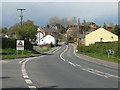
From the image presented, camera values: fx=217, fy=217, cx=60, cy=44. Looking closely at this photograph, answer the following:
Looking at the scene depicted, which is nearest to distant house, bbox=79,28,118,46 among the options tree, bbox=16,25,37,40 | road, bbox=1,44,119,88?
tree, bbox=16,25,37,40

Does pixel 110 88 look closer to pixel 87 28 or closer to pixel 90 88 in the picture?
pixel 90 88

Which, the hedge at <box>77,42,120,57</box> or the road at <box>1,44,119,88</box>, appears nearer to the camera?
the road at <box>1,44,119,88</box>

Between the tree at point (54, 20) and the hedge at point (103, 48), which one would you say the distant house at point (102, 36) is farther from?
the tree at point (54, 20)

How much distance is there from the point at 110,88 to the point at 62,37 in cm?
13697

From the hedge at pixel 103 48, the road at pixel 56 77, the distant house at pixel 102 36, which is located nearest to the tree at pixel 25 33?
the hedge at pixel 103 48

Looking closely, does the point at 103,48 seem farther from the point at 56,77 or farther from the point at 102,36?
the point at 102,36

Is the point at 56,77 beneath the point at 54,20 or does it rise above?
beneath

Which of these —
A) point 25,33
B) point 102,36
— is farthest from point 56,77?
point 102,36

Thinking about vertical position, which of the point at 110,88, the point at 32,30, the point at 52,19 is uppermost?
the point at 52,19

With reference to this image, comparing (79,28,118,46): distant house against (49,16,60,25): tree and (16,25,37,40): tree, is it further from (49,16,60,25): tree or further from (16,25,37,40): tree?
(49,16,60,25): tree

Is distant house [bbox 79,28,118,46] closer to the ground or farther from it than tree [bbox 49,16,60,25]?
closer to the ground

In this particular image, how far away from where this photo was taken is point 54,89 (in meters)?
7.27

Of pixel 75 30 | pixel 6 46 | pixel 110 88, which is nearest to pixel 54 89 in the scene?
pixel 110 88

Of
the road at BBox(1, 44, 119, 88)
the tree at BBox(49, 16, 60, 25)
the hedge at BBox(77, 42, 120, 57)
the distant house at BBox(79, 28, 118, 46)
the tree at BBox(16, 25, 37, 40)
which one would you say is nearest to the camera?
the road at BBox(1, 44, 119, 88)
